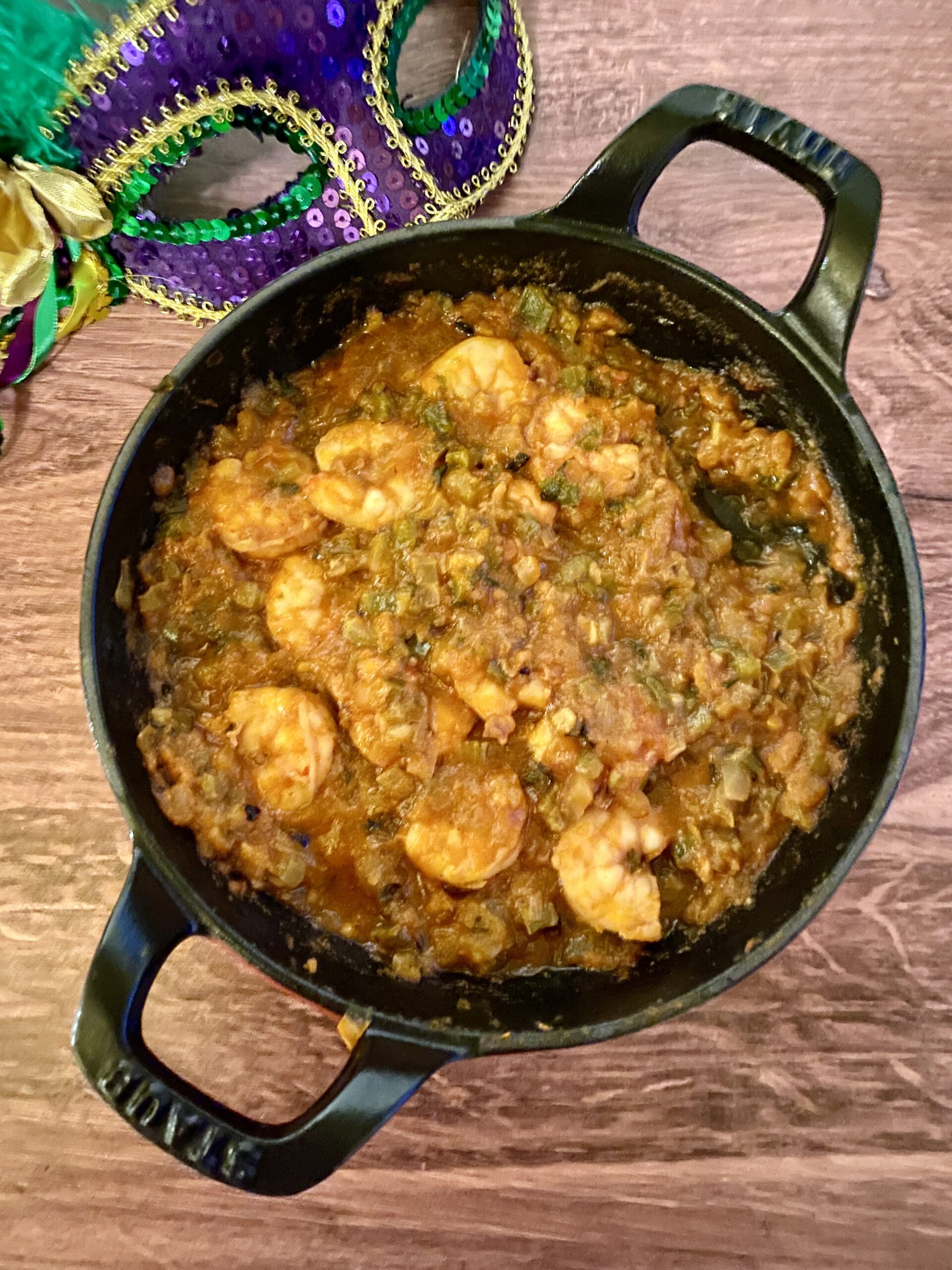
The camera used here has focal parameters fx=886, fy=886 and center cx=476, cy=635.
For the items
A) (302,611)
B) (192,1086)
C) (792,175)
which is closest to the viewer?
(192,1086)

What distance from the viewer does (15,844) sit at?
1703mm

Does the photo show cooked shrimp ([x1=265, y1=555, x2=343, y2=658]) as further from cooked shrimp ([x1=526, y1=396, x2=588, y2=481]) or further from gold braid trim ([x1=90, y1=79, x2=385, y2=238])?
gold braid trim ([x1=90, y1=79, x2=385, y2=238])

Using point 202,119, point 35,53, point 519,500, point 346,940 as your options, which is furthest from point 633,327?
point 346,940

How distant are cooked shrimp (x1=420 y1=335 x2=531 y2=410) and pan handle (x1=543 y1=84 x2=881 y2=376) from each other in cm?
26

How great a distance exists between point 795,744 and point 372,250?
106 centimetres

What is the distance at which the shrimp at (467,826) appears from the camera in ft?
4.53

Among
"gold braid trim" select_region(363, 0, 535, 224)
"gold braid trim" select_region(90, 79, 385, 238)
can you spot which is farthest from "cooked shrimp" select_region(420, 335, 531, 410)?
"gold braid trim" select_region(90, 79, 385, 238)

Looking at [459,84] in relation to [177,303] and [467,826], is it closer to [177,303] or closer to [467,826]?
[177,303]

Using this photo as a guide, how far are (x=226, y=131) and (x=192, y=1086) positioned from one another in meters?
1.42

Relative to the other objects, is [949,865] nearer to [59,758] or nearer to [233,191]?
[59,758]

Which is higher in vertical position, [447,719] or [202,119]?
[202,119]

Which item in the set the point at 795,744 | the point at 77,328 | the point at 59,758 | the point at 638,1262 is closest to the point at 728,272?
the point at 795,744

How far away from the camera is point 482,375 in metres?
1.52

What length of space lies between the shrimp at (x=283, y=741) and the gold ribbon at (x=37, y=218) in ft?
2.67
